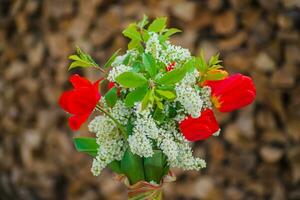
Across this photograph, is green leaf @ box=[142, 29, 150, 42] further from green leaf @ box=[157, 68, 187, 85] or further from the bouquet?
green leaf @ box=[157, 68, 187, 85]

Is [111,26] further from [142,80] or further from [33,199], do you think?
[142,80]

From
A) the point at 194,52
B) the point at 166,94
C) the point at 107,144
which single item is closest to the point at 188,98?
the point at 166,94

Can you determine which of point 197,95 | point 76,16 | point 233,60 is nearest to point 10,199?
point 76,16

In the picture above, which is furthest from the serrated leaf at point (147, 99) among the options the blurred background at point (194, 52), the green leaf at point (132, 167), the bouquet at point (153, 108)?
the blurred background at point (194, 52)

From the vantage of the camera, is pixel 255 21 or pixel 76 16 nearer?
pixel 255 21

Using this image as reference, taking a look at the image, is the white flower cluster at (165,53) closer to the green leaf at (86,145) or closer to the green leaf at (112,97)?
the green leaf at (112,97)

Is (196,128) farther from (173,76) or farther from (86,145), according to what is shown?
(86,145)
